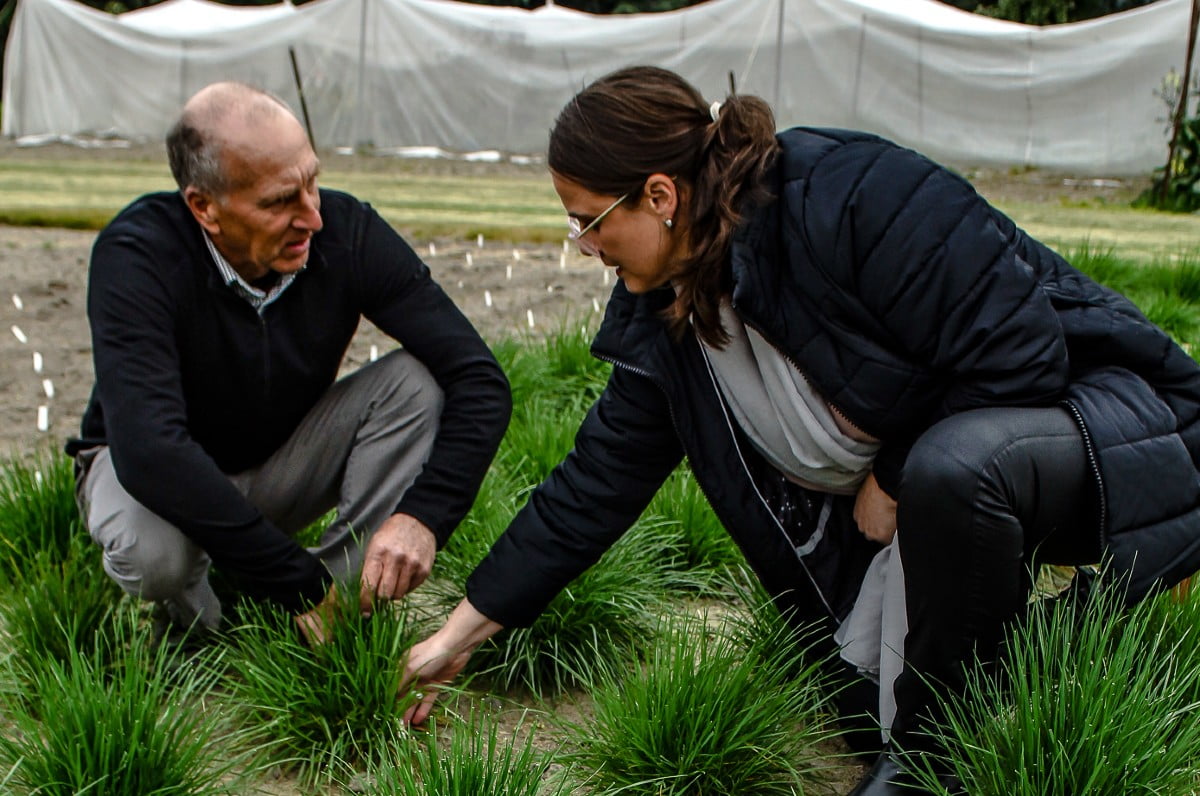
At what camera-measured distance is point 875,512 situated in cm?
239

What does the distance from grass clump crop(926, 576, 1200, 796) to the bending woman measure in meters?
0.09

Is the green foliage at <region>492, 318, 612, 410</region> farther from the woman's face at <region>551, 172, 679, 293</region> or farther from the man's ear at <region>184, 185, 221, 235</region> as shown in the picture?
the woman's face at <region>551, 172, 679, 293</region>

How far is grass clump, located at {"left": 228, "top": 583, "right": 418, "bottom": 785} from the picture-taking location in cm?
240

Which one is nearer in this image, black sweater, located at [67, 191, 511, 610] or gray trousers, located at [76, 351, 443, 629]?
black sweater, located at [67, 191, 511, 610]

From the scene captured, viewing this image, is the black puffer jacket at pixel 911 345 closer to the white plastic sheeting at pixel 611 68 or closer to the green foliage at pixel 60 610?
the green foliage at pixel 60 610

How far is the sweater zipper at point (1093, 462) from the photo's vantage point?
2.11m

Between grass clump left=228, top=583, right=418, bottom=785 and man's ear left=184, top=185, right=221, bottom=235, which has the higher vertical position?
man's ear left=184, top=185, right=221, bottom=235

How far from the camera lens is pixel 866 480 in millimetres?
2410

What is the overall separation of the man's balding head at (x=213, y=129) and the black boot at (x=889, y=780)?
168 centimetres

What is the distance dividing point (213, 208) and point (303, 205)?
18cm

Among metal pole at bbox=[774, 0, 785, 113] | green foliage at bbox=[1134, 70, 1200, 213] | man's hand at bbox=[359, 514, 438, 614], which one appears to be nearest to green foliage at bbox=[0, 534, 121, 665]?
man's hand at bbox=[359, 514, 438, 614]

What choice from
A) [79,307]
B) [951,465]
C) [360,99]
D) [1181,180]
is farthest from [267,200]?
[360,99]

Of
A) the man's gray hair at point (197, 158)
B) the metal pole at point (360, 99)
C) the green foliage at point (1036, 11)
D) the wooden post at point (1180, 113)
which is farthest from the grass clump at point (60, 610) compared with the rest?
the green foliage at point (1036, 11)

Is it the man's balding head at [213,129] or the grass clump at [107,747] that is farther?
the man's balding head at [213,129]
